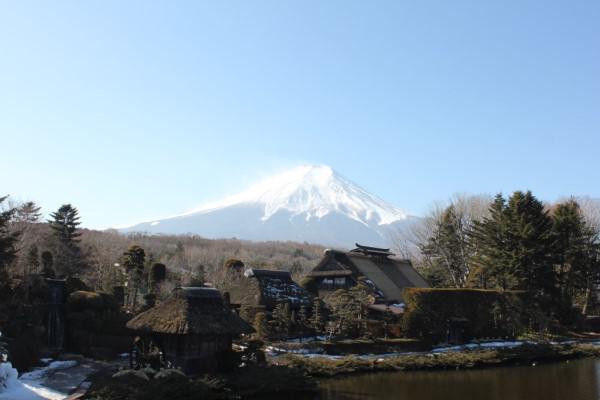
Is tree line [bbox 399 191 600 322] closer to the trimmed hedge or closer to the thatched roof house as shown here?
the trimmed hedge

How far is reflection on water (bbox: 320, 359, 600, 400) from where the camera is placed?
1792 cm

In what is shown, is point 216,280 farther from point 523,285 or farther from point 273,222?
point 273,222

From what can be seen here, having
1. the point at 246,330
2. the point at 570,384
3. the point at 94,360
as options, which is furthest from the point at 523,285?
the point at 94,360

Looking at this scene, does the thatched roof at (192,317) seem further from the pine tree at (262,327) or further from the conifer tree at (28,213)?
the conifer tree at (28,213)

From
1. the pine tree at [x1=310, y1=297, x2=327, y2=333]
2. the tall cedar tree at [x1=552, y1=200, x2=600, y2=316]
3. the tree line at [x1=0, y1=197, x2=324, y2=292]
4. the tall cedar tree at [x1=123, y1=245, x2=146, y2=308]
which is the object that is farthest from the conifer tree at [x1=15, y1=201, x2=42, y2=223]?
the tall cedar tree at [x1=552, y1=200, x2=600, y2=316]

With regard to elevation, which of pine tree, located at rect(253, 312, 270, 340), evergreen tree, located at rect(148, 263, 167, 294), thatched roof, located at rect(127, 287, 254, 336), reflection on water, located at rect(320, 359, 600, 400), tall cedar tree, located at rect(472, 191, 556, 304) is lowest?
reflection on water, located at rect(320, 359, 600, 400)

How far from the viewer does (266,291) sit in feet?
109

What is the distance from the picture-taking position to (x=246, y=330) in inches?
787

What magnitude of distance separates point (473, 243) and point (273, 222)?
488ft

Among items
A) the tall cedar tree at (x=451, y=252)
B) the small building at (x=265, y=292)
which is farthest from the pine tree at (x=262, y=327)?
the tall cedar tree at (x=451, y=252)

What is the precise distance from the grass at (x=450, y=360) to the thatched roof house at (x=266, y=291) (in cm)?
912

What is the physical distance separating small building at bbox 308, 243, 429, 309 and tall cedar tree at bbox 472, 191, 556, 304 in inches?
267

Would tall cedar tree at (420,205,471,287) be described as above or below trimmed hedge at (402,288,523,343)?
above

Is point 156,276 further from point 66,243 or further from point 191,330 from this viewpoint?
point 191,330
